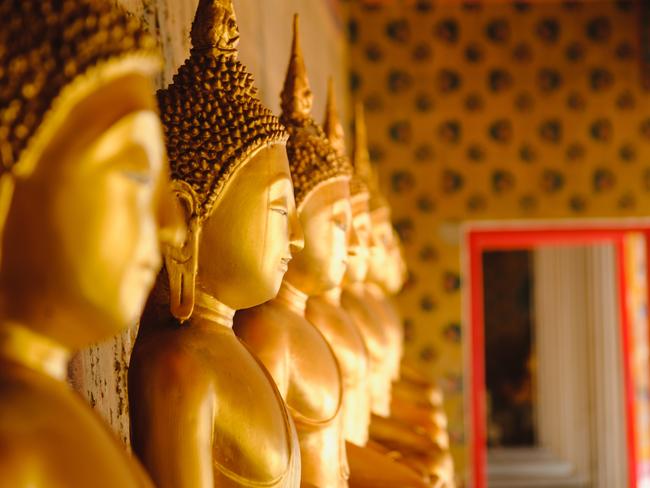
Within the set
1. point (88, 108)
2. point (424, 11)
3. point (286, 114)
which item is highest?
point (424, 11)

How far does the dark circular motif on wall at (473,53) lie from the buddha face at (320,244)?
15.0 feet

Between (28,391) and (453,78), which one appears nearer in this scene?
(28,391)

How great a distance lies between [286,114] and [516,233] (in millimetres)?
4390

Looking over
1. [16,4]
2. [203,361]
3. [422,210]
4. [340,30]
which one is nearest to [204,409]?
[203,361]

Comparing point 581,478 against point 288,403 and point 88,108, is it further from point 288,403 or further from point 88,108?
point 88,108

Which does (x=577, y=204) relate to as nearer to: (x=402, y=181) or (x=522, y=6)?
(x=402, y=181)

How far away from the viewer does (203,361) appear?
126 cm

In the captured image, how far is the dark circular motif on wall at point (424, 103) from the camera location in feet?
20.3

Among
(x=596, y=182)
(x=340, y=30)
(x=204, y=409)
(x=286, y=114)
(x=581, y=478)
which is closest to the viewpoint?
(x=204, y=409)

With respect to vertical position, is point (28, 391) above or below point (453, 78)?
below


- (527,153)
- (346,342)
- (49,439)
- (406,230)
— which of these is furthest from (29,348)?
(527,153)

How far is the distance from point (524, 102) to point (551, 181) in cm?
51

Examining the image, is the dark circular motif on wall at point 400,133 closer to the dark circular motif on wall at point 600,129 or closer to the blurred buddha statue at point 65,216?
the dark circular motif on wall at point 600,129

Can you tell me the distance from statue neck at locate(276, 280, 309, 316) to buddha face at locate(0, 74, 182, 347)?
2.89 feet
